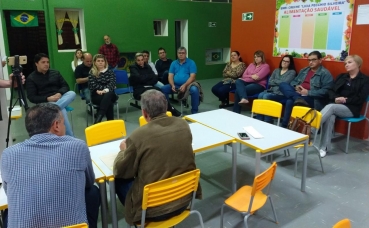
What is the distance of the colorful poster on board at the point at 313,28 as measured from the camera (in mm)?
4344

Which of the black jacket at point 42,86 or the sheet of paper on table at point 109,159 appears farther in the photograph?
the black jacket at point 42,86

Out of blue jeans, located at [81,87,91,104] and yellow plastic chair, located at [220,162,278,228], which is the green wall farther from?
yellow plastic chair, located at [220,162,278,228]

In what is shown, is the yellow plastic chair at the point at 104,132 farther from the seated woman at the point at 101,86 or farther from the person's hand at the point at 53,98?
the seated woman at the point at 101,86

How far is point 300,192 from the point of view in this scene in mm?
2963

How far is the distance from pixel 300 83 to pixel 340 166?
1586 mm

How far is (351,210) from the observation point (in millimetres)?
2656

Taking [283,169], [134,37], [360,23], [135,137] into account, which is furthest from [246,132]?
[134,37]

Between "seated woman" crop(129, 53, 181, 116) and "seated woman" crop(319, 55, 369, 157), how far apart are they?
2.49 m

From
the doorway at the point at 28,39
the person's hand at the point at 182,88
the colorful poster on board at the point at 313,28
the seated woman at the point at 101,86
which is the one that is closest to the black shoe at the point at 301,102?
the colorful poster on board at the point at 313,28

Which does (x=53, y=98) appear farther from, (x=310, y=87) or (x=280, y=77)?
(x=310, y=87)

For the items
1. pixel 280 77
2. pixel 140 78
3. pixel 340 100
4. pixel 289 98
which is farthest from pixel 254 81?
pixel 140 78

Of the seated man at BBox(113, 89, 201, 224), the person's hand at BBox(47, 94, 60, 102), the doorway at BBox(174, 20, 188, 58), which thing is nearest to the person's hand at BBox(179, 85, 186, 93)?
the person's hand at BBox(47, 94, 60, 102)

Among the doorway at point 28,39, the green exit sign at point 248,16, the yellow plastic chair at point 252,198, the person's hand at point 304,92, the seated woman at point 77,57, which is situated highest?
the green exit sign at point 248,16

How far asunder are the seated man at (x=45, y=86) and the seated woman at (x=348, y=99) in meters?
3.41
